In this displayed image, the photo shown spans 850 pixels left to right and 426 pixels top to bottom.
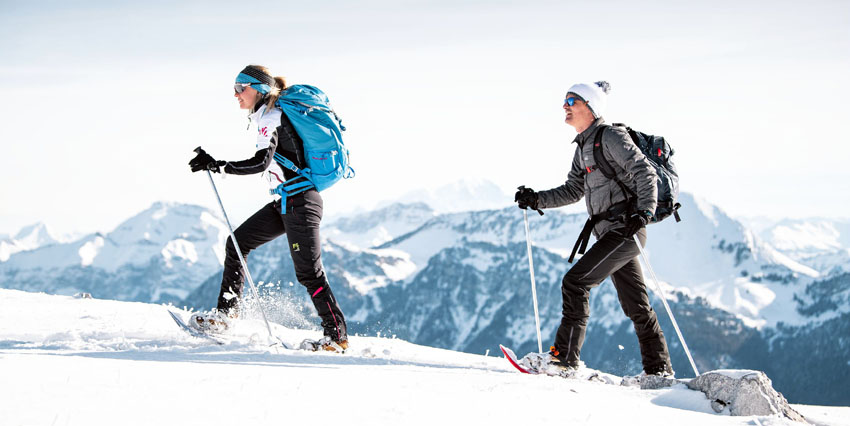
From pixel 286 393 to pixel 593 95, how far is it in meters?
4.66

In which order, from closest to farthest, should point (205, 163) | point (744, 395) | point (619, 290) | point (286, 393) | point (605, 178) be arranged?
1. point (286, 393)
2. point (744, 395)
3. point (605, 178)
4. point (205, 163)
5. point (619, 290)

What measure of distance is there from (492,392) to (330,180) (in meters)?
3.32

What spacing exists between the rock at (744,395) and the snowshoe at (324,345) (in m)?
3.88

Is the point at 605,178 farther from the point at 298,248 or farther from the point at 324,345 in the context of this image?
the point at 324,345

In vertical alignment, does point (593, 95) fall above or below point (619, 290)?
above

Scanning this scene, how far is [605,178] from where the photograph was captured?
287 inches

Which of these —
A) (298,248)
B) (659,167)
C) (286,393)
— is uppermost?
(659,167)

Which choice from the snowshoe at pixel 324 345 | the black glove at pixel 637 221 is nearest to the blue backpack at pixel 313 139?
the snowshoe at pixel 324 345

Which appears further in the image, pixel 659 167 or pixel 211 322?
pixel 211 322

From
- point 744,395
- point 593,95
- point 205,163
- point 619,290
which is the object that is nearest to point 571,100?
point 593,95

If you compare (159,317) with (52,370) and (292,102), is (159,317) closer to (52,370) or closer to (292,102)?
(292,102)

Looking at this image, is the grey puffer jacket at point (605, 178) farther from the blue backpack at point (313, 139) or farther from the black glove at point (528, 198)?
the blue backpack at point (313, 139)

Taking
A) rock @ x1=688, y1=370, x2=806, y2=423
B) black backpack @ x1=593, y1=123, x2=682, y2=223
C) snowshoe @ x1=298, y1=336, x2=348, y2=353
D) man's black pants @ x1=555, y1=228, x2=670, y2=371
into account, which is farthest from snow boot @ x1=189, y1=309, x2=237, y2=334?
rock @ x1=688, y1=370, x2=806, y2=423

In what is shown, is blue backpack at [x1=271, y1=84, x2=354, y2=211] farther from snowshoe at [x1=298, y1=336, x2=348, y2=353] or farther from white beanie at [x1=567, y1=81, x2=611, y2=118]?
white beanie at [x1=567, y1=81, x2=611, y2=118]
